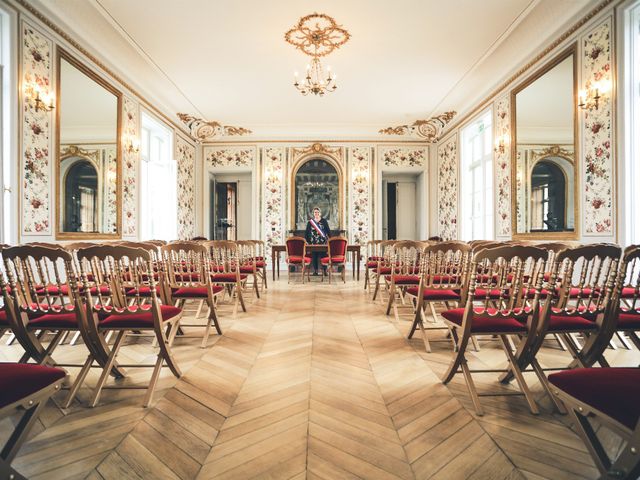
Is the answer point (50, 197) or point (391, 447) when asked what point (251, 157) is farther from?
point (391, 447)

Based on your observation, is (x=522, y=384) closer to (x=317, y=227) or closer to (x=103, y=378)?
(x=103, y=378)

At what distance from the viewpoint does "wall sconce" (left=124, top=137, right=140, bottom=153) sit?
610cm

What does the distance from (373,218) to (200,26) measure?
6007 mm

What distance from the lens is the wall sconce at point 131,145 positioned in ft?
20.0

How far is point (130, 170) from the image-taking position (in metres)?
6.25

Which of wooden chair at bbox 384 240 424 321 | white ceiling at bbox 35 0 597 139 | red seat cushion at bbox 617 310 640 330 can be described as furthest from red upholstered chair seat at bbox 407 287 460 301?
white ceiling at bbox 35 0 597 139

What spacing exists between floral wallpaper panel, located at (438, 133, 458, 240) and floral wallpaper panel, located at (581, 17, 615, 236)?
395cm

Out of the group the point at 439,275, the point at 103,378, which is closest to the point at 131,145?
the point at 103,378

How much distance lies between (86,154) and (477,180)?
267 inches

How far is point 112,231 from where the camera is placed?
5680 millimetres

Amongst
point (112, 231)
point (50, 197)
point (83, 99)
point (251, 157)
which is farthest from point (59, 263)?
point (251, 157)

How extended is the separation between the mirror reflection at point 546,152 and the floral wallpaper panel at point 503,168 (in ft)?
0.81

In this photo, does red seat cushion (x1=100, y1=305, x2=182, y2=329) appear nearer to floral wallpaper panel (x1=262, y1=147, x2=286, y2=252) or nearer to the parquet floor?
the parquet floor

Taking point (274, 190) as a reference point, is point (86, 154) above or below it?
below
